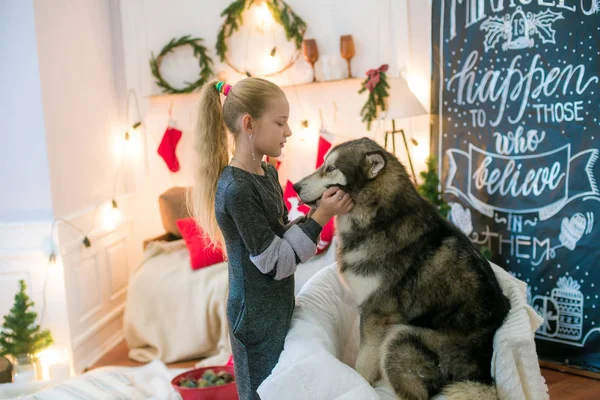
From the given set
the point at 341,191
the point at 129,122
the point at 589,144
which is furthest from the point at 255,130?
the point at 129,122

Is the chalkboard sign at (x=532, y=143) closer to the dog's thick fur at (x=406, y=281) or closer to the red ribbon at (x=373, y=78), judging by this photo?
the red ribbon at (x=373, y=78)

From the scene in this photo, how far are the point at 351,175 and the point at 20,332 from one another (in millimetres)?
2246

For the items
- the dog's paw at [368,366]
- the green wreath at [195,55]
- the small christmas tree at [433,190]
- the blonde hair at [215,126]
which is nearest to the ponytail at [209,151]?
the blonde hair at [215,126]

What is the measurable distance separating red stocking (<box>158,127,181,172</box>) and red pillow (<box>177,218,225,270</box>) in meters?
0.78

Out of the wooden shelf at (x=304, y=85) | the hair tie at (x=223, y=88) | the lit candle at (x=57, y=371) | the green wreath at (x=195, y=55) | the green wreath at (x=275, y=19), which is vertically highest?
the green wreath at (x=275, y=19)

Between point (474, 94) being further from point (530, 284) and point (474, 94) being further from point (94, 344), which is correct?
point (94, 344)

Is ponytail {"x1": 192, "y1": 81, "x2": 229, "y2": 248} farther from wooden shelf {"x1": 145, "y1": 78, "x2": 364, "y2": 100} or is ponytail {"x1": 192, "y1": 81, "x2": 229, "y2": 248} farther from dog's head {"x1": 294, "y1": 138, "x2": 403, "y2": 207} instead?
wooden shelf {"x1": 145, "y1": 78, "x2": 364, "y2": 100}

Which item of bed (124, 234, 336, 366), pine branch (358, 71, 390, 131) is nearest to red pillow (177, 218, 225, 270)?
bed (124, 234, 336, 366)

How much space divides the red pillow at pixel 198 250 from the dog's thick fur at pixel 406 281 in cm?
203

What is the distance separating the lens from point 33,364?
337 centimetres

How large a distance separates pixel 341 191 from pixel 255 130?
0.36 metres

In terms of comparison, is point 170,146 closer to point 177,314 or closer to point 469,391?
point 177,314

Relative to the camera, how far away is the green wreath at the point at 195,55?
4.66 m

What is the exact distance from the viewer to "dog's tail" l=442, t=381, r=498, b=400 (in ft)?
6.05
